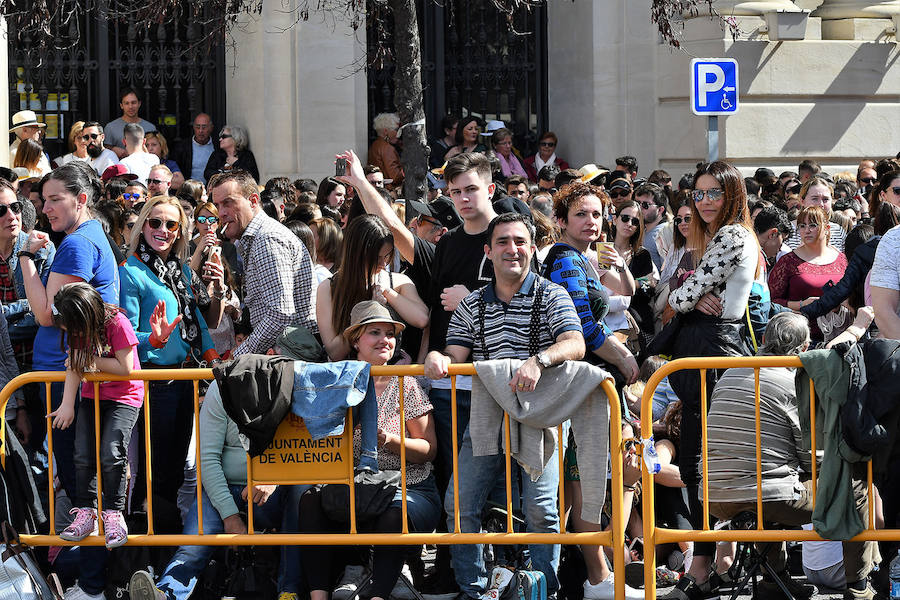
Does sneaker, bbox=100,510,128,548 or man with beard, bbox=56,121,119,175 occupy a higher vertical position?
man with beard, bbox=56,121,119,175

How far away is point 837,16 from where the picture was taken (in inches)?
645

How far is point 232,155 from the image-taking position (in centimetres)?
1581

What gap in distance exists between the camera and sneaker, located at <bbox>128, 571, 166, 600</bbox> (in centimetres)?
663

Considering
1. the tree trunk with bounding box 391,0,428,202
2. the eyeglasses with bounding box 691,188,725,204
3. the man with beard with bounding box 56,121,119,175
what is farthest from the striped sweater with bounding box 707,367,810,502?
the man with beard with bounding box 56,121,119,175

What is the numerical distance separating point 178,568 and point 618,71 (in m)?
11.2

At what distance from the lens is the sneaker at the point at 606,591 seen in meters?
6.84

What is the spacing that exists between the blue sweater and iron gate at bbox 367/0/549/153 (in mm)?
9431

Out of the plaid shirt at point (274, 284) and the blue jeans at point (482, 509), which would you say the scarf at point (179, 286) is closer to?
the plaid shirt at point (274, 284)

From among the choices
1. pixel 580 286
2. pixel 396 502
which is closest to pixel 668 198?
pixel 580 286

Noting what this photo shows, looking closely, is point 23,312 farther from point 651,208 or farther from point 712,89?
point 712,89

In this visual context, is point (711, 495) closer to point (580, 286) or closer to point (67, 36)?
point (580, 286)

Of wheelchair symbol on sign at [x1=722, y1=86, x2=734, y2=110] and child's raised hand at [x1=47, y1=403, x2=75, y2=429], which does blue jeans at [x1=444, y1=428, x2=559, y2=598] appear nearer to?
child's raised hand at [x1=47, y1=403, x2=75, y2=429]

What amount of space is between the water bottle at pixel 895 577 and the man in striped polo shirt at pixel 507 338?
1528 millimetres

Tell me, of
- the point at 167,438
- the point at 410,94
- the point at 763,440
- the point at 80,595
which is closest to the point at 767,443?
the point at 763,440
